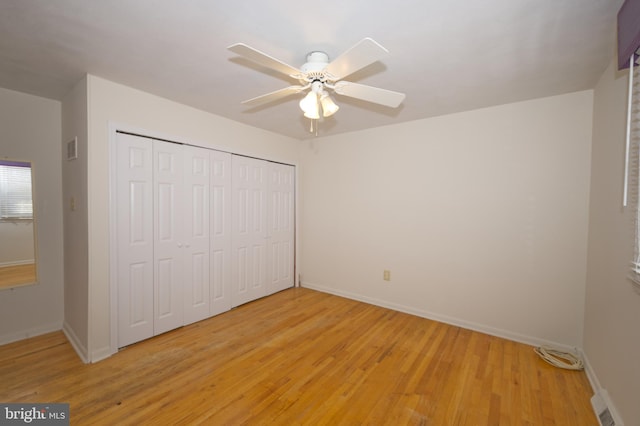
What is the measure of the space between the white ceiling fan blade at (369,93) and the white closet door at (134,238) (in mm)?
2063

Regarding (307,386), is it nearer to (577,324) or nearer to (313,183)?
(577,324)

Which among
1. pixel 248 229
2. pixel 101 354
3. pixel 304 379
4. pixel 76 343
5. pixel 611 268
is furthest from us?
pixel 248 229

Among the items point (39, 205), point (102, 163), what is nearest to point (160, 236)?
point (102, 163)

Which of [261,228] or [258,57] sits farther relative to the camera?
[261,228]

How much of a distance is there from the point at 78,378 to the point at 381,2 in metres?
3.35

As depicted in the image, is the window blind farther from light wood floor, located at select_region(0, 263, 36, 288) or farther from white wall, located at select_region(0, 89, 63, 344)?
light wood floor, located at select_region(0, 263, 36, 288)

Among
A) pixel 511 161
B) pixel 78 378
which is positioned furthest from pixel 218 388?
pixel 511 161

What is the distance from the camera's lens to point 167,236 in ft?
9.15

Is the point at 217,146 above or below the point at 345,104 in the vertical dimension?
below

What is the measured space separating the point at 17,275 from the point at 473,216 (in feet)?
15.8

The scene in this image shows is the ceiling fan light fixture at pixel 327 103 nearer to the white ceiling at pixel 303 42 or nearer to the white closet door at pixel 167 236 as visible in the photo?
the white ceiling at pixel 303 42

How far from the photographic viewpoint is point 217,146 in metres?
3.19

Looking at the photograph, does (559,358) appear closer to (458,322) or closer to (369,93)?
(458,322)

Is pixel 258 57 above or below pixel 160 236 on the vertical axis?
above
